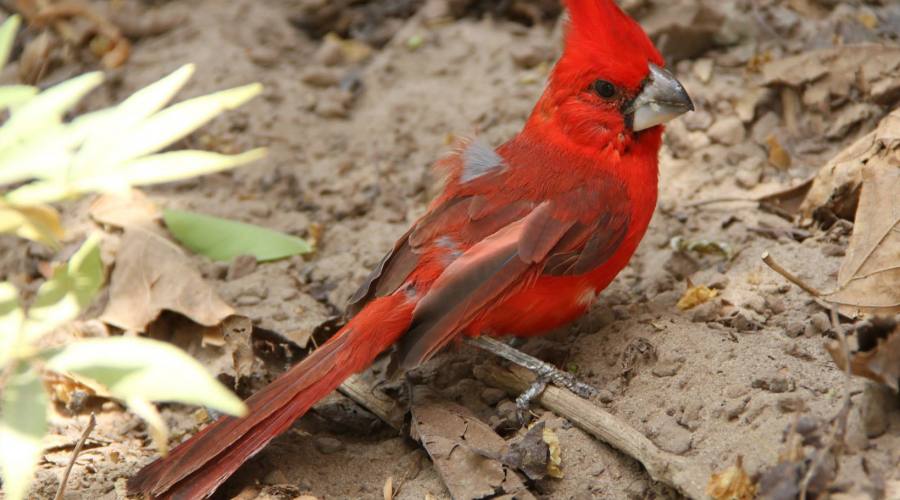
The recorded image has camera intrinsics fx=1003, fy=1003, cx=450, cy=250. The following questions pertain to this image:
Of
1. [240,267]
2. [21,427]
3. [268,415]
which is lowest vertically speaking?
[240,267]

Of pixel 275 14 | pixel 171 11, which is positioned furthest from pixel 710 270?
pixel 171 11

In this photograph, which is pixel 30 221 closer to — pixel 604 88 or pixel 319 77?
pixel 604 88

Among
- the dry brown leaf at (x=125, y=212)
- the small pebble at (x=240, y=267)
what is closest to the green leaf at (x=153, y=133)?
the small pebble at (x=240, y=267)

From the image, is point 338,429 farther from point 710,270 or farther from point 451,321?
point 710,270

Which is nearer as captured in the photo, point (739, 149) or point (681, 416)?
point (681, 416)

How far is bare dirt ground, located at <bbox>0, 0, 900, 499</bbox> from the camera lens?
2.62 m

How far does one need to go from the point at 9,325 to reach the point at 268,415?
0.98 m

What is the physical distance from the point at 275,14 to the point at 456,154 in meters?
2.07

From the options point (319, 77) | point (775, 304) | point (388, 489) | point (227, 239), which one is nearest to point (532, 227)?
point (775, 304)

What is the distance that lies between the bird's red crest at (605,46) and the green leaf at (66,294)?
1712 mm

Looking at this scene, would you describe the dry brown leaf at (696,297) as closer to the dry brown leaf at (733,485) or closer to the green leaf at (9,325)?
the dry brown leaf at (733,485)

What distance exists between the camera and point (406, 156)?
13.9 ft

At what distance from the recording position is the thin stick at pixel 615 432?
2359mm

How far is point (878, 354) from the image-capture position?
2.15 m
